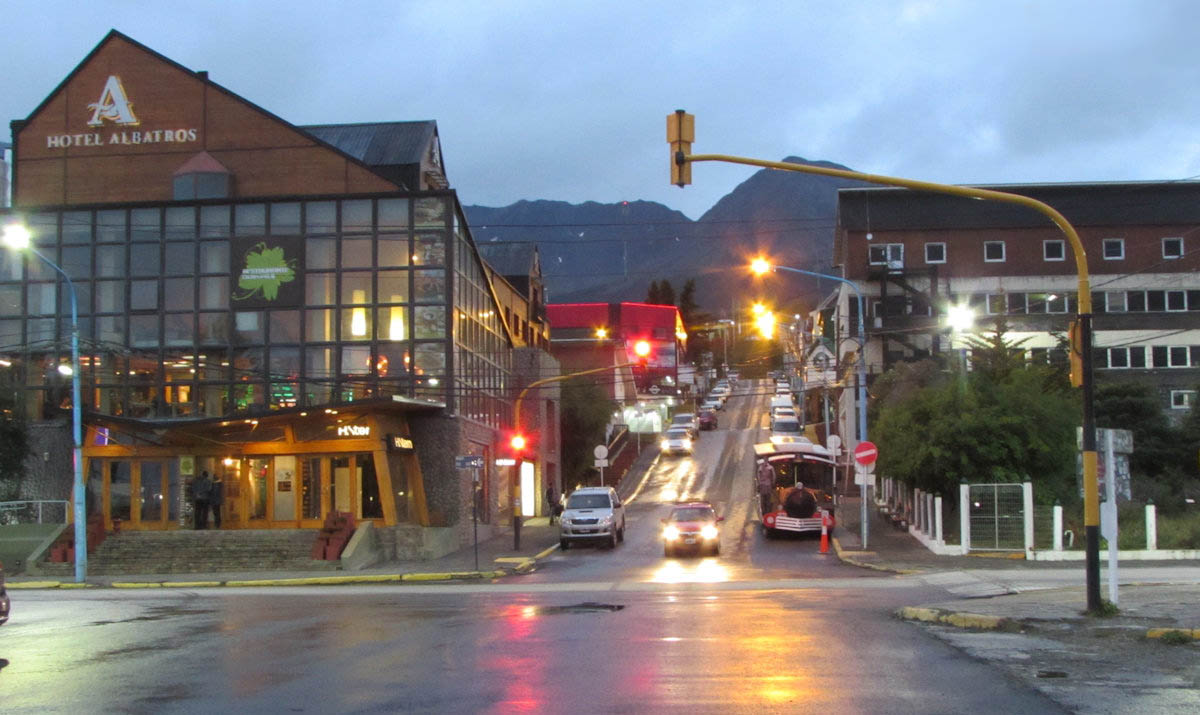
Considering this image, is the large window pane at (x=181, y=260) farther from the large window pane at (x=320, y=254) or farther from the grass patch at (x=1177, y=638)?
the grass patch at (x=1177, y=638)

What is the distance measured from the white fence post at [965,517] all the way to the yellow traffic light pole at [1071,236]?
15016mm

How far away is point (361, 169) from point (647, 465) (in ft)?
116

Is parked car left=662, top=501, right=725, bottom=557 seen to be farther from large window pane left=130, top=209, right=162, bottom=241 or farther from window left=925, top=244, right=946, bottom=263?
window left=925, top=244, right=946, bottom=263

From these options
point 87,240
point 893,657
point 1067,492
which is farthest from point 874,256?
point 893,657

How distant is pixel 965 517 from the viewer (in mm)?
31672

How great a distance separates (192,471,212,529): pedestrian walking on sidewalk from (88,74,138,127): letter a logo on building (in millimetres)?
15260

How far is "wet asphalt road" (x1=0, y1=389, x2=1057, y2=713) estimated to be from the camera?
34.6 ft

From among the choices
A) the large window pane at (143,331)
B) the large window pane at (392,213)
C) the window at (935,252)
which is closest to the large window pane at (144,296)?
the large window pane at (143,331)

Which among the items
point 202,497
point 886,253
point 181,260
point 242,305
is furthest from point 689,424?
point 202,497

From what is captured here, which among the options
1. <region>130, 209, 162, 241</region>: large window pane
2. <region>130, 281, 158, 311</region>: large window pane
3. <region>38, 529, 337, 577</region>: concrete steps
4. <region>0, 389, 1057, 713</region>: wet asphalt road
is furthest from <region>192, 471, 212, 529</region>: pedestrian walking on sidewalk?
<region>0, 389, 1057, 713</region>: wet asphalt road

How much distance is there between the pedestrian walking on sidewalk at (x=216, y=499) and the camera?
36875 mm

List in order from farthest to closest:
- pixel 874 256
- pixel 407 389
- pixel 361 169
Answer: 1. pixel 874 256
2. pixel 361 169
3. pixel 407 389

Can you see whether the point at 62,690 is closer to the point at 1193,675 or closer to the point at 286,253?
the point at 1193,675

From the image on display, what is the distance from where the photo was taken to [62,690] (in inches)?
449
